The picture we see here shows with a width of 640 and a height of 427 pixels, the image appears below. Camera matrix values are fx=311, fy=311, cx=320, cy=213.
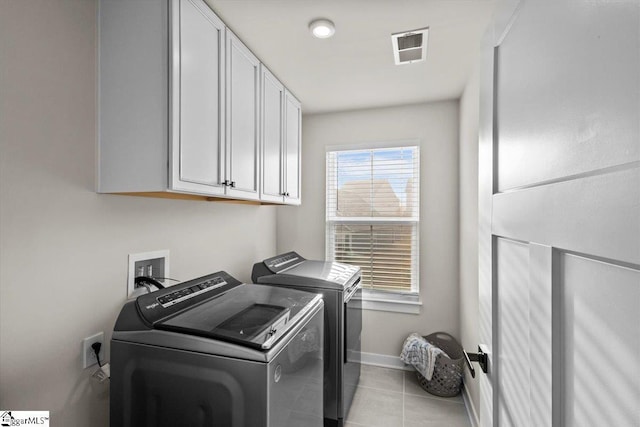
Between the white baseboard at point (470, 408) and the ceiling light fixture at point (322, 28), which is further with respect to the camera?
the white baseboard at point (470, 408)

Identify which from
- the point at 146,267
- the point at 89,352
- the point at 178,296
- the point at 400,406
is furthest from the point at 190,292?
the point at 400,406

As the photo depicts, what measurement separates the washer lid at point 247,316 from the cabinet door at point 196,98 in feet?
1.72

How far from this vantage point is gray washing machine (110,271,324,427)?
1.05 meters

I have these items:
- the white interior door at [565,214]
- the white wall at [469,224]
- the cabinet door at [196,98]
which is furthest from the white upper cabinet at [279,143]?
the white interior door at [565,214]

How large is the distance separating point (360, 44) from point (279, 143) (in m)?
0.86

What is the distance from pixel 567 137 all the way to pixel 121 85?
151cm

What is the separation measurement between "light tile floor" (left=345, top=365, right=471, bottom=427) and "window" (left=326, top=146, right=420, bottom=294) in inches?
30.8

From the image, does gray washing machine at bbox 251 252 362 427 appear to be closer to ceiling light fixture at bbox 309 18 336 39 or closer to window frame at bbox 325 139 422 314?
window frame at bbox 325 139 422 314

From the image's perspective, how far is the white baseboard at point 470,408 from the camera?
6.72 feet

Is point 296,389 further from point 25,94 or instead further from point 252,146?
point 25,94

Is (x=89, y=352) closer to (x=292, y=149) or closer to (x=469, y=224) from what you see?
(x=292, y=149)

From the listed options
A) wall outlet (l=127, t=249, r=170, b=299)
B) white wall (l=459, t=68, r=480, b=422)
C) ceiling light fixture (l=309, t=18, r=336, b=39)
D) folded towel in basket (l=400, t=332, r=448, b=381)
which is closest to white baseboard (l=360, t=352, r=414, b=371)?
folded towel in basket (l=400, t=332, r=448, b=381)

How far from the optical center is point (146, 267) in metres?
1.57

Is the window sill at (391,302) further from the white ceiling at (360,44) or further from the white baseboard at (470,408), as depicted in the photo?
the white ceiling at (360,44)
